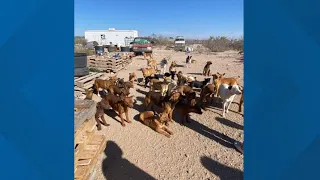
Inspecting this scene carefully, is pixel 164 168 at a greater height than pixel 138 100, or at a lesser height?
lesser

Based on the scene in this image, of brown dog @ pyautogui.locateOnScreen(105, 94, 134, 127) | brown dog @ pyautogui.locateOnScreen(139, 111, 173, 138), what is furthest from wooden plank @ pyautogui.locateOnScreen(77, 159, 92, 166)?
brown dog @ pyautogui.locateOnScreen(105, 94, 134, 127)

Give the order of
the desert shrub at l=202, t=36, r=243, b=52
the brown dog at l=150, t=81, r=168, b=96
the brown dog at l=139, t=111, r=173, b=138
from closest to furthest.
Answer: the brown dog at l=139, t=111, r=173, b=138 < the brown dog at l=150, t=81, r=168, b=96 < the desert shrub at l=202, t=36, r=243, b=52

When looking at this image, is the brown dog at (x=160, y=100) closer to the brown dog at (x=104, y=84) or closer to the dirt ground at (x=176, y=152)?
the dirt ground at (x=176, y=152)

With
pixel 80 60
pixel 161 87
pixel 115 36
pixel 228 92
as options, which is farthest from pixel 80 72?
pixel 115 36

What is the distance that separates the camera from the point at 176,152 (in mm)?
5789

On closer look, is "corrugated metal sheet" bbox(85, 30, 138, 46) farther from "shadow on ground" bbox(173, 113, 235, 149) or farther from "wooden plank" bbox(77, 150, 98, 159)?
"wooden plank" bbox(77, 150, 98, 159)

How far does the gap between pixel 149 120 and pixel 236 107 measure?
3458 millimetres

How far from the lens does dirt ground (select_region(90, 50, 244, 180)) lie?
495 cm

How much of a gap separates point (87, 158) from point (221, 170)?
107 inches

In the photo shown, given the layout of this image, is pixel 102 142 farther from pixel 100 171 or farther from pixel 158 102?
pixel 158 102

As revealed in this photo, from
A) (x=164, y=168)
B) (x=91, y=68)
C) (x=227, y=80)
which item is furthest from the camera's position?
(x=91, y=68)

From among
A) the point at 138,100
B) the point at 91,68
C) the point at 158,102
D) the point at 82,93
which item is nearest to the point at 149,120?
the point at 158,102

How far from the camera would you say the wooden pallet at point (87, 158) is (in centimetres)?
397

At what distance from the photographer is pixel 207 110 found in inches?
334
